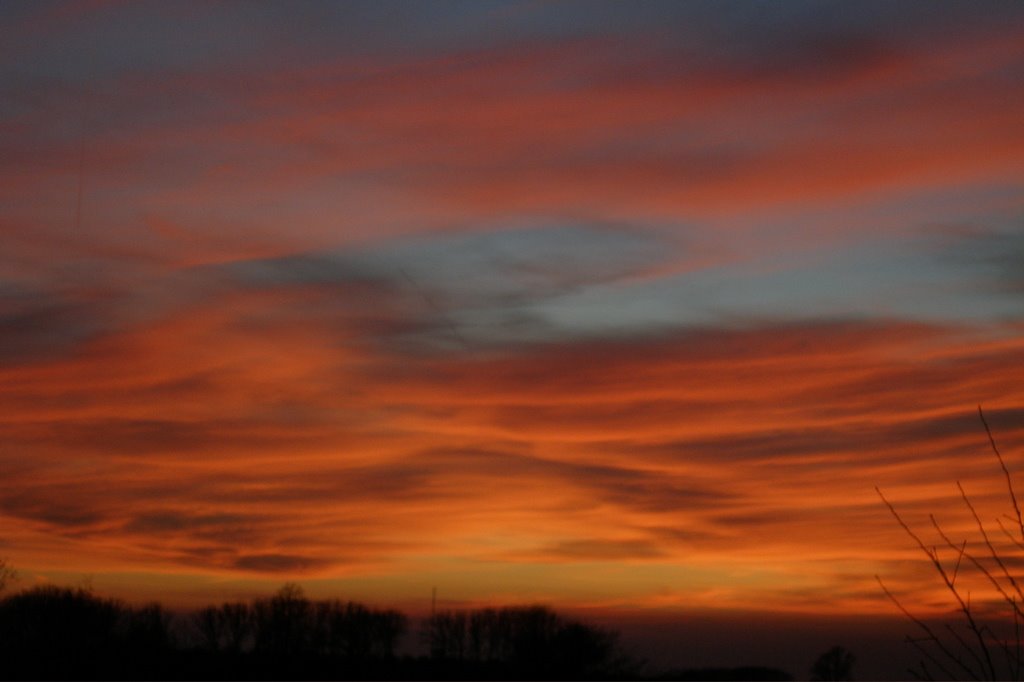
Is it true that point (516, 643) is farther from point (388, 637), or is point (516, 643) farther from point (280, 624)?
point (280, 624)

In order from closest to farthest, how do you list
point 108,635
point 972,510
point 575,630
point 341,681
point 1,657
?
point 972,510, point 1,657, point 108,635, point 341,681, point 575,630

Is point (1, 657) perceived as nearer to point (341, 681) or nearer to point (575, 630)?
point (341, 681)

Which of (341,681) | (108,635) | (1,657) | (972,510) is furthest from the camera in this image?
(341,681)

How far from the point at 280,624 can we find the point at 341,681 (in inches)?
418

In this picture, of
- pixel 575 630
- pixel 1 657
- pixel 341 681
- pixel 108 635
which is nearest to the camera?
pixel 1 657

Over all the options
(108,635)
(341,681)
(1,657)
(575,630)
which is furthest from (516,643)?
(1,657)

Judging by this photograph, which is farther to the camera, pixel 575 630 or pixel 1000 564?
pixel 575 630

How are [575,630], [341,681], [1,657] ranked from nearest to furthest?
[1,657] < [341,681] < [575,630]

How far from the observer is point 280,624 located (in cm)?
10650

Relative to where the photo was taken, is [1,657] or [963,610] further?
[1,657]

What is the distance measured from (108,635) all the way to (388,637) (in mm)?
25379

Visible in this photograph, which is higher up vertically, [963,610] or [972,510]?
[972,510]

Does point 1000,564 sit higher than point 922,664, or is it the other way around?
point 1000,564

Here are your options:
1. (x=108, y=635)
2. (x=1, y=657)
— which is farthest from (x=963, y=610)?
(x=108, y=635)
